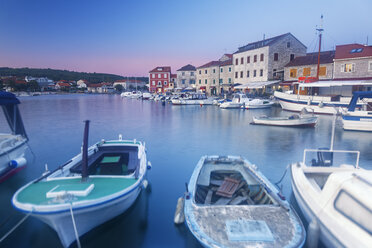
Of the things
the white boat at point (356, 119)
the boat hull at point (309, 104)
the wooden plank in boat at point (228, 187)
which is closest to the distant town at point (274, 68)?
the boat hull at point (309, 104)

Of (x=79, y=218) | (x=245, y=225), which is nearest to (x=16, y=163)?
(x=79, y=218)

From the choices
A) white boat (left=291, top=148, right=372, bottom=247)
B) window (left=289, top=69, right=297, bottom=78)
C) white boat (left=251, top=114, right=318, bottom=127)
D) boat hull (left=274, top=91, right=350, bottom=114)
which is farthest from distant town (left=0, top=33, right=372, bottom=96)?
white boat (left=291, top=148, right=372, bottom=247)

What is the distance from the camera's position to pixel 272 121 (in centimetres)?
2023

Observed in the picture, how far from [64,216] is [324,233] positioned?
5095mm

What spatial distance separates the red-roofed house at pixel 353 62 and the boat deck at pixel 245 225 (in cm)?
3179

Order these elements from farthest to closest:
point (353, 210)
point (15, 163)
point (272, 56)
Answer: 1. point (272, 56)
2. point (15, 163)
3. point (353, 210)

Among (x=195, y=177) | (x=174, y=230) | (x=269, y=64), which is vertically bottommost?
(x=174, y=230)

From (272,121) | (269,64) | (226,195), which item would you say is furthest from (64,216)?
(269,64)

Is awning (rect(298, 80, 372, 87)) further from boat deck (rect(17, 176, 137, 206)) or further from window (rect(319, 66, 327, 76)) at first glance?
boat deck (rect(17, 176, 137, 206))

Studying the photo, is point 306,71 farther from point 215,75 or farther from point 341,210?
point 341,210

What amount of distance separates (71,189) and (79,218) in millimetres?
705

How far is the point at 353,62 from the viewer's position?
96.4ft

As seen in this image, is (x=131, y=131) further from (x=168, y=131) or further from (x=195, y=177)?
(x=195, y=177)

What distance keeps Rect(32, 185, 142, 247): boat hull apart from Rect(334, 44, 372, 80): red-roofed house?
3380cm
